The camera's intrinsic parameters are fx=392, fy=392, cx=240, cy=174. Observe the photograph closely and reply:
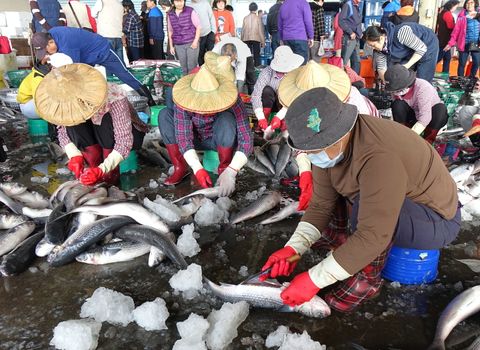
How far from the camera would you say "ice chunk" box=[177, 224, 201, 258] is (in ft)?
8.73

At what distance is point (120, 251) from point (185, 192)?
49.2 inches

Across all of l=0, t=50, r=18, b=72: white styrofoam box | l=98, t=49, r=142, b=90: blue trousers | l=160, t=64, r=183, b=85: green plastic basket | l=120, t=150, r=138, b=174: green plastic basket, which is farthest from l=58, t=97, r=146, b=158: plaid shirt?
l=0, t=50, r=18, b=72: white styrofoam box

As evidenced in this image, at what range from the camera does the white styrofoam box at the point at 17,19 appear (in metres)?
11.5

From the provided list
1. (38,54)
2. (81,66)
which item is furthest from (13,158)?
(81,66)

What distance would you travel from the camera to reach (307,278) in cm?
188

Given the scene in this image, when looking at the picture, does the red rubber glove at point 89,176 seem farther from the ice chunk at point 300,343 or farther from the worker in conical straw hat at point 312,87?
the ice chunk at point 300,343

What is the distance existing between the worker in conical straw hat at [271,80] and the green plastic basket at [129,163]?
1.47m

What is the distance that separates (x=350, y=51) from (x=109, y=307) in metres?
7.63

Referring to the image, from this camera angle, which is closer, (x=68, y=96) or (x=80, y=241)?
(x=80, y=241)

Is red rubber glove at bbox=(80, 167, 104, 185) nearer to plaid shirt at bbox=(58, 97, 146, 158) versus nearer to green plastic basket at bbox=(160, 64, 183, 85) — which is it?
plaid shirt at bbox=(58, 97, 146, 158)

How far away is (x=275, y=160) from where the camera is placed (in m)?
4.08

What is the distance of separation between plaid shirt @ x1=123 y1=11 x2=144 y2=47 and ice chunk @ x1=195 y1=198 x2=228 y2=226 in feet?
21.3

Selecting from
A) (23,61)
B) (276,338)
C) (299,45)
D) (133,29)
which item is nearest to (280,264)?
(276,338)

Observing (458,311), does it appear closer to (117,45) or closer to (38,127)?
(38,127)
